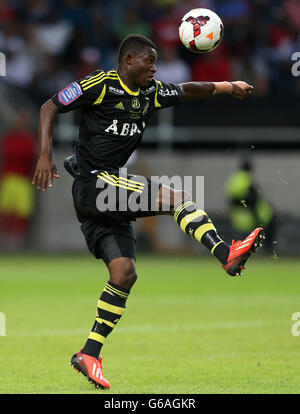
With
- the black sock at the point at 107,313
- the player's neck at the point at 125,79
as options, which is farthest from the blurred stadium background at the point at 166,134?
the player's neck at the point at 125,79

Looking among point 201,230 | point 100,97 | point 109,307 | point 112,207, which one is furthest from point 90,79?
point 109,307

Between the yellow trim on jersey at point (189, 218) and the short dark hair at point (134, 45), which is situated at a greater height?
the short dark hair at point (134, 45)

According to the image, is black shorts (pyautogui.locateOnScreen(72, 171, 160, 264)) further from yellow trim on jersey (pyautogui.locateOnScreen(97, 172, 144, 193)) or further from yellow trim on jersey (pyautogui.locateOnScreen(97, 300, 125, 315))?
yellow trim on jersey (pyautogui.locateOnScreen(97, 300, 125, 315))

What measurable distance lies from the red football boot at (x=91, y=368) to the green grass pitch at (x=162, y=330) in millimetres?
88

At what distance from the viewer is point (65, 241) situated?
67.9ft

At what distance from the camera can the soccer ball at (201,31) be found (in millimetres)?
7852

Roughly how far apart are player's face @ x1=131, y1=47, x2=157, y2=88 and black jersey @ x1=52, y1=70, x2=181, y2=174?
0.47 feet

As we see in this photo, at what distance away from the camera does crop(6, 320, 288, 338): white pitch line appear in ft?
32.8

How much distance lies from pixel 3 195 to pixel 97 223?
13.6m
